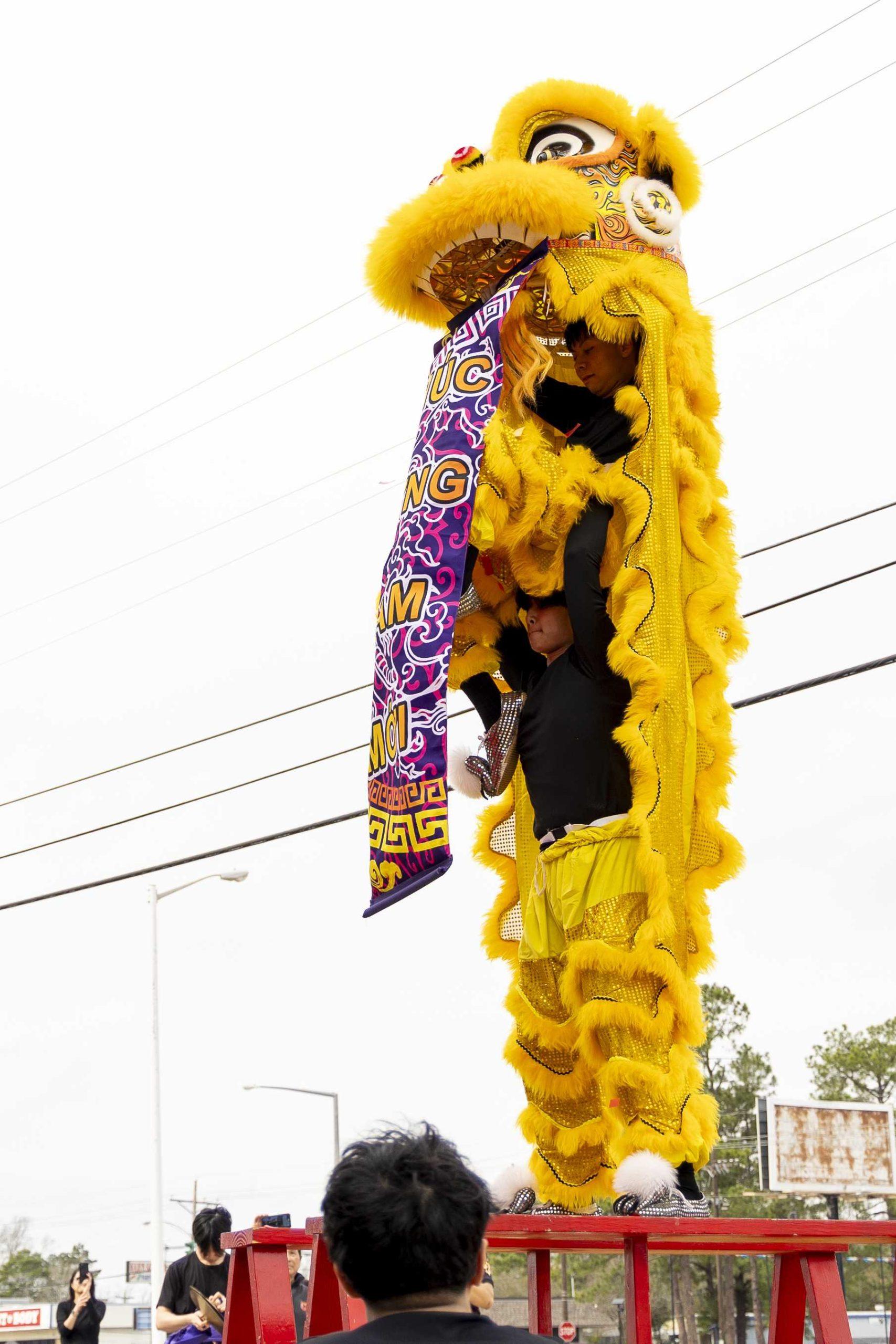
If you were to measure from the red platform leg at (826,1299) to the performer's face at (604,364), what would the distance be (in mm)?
2680

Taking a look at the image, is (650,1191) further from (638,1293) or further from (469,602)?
(469,602)

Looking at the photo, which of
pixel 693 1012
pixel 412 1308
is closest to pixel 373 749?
pixel 693 1012

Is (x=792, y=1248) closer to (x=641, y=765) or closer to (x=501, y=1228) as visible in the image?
(x=501, y=1228)

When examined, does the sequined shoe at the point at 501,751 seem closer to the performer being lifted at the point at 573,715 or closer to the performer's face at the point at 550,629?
the performer being lifted at the point at 573,715

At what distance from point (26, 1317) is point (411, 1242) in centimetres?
3775

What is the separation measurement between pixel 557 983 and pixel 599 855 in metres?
0.41

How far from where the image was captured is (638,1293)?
3582mm

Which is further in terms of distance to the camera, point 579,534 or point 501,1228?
point 579,534

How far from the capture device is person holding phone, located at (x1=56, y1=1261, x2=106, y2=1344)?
7645 mm

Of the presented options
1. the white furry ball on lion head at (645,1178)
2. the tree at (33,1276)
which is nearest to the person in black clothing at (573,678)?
the white furry ball on lion head at (645,1178)

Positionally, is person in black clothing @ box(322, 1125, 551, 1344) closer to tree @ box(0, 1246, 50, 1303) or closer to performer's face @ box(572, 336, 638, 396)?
performer's face @ box(572, 336, 638, 396)

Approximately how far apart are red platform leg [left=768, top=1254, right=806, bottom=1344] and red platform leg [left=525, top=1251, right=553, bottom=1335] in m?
0.53

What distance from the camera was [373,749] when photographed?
4992 mm


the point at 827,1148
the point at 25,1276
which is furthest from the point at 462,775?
the point at 25,1276
